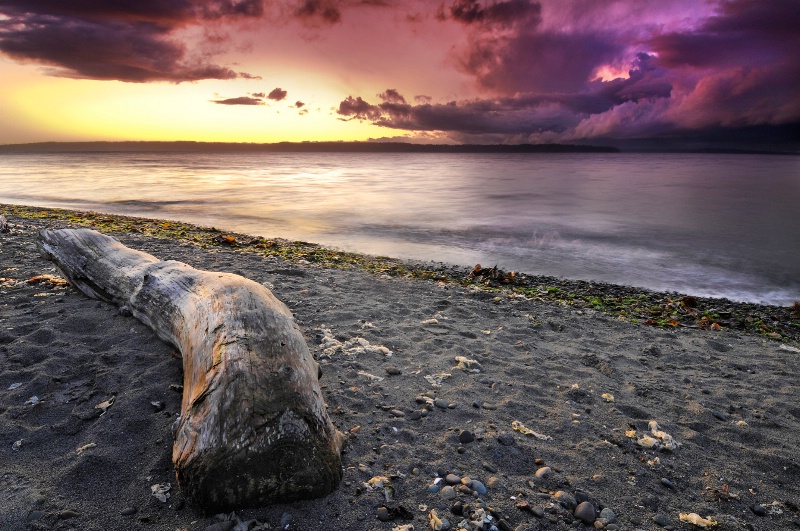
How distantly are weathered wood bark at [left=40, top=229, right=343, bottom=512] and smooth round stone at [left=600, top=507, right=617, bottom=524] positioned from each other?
1548mm

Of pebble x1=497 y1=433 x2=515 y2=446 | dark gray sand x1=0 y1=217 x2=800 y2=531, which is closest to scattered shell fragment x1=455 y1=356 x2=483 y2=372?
dark gray sand x1=0 y1=217 x2=800 y2=531

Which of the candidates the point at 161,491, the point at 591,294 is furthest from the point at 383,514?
the point at 591,294

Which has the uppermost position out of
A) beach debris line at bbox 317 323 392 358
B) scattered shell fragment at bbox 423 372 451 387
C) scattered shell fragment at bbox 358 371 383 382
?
beach debris line at bbox 317 323 392 358

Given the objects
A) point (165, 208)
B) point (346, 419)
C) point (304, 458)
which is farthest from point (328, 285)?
point (165, 208)

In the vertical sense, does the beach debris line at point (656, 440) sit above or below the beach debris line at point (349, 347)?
below

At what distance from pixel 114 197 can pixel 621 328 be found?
89.6ft

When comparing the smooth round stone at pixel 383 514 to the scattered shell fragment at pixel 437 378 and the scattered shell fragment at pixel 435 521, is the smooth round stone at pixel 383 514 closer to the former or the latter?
the scattered shell fragment at pixel 435 521

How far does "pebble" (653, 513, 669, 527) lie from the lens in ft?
8.46

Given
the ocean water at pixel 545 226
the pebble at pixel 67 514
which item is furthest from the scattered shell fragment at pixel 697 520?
the ocean water at pixel 545 226

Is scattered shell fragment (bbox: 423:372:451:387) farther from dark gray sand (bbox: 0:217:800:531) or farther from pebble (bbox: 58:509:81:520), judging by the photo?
pebble (bbox: 58:509:81:520)

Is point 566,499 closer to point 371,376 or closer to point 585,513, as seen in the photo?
point 585,513

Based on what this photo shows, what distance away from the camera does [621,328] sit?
19.7 ft

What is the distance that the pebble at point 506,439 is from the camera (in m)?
3.20

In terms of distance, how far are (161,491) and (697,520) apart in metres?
3.04
